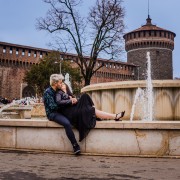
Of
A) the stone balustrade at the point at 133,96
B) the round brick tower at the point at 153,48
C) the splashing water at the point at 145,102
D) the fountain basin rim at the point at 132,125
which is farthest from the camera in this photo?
the round brick tower at the point at 153,48

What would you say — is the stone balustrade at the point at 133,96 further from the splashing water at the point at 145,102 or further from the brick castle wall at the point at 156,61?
→ the brick castle wall at the point at 156,61

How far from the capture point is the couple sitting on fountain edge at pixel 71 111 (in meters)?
4.19

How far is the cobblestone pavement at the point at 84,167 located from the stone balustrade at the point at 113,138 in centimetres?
15

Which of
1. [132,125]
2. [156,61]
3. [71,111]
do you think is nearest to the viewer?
[132,125]

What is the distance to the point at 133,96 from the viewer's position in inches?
285

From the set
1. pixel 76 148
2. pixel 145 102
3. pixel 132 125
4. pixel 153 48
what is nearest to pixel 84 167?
pixel 76 148

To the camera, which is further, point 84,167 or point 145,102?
point 145,102

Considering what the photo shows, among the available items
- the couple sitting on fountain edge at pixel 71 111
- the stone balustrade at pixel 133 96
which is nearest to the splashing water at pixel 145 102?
the stone balustrade at pixel 133 96

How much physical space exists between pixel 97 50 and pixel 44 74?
64.6 feet

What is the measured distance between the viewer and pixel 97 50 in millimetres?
17984

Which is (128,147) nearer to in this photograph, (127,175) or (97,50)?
(127,175)

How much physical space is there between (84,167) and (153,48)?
55.7 metres

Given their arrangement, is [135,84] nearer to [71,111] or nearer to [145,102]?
[145,102]

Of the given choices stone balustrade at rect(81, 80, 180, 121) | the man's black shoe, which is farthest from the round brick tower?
the man's black shoe
